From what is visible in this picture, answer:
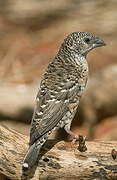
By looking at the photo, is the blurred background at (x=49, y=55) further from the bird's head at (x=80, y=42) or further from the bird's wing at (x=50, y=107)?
the bird's wing at (x=50, y=107)

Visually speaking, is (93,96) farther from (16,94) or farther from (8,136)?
(8,136)

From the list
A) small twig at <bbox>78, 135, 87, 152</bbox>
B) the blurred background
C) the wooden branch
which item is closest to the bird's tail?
the wooden branch

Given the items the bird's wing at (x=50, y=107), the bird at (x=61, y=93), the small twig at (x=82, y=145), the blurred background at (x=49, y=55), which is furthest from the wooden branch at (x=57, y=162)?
the blurred background at (x=49, y=55)

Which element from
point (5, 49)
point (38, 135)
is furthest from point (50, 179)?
point (5, 49)

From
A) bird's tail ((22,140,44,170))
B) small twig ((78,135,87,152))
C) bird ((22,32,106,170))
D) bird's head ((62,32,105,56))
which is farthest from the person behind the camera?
Result: bird's head ((62,32,105,56))

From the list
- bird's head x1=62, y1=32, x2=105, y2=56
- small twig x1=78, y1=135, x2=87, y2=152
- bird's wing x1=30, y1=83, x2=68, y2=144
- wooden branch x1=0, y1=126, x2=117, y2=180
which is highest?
bird's head x1=62, y1=32, x2=105, y2=56

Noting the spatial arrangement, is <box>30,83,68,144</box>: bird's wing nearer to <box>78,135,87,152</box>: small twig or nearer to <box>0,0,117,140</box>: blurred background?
<box>78,135,87,152</box>: small twig
